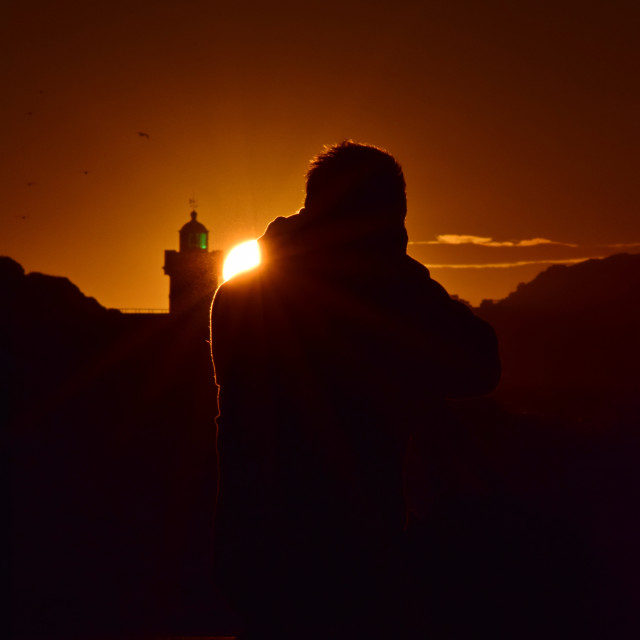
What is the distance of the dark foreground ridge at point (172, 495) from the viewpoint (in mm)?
1558

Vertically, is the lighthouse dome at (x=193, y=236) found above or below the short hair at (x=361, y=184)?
above

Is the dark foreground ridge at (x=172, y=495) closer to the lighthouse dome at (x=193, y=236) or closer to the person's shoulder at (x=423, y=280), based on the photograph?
the person's shoulder at (x=423, y=280)

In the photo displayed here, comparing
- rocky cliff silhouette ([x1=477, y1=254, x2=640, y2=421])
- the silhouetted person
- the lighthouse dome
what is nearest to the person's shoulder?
the silhouetted person

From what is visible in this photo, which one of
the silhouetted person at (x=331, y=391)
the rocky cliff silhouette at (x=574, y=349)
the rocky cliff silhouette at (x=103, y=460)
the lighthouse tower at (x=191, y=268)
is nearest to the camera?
the silhouetted person at (x=331, y=391)

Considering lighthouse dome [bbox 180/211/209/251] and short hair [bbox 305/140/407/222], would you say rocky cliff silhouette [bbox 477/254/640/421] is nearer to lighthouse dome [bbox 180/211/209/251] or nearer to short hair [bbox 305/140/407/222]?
lighthouse dome [bbox 180/211/209/251]

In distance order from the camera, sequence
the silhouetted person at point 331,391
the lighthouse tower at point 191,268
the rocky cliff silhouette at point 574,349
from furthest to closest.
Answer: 1. the rocky cliff silhouette at point 574,349
2. the lighthouse tower at point 191,268
3. the silhouetted person at point 331,391

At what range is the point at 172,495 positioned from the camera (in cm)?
2920

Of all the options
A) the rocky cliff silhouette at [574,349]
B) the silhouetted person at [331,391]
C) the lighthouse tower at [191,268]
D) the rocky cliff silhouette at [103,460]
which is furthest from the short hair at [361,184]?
Answer: the rocky cliff silhouette at [574,349]

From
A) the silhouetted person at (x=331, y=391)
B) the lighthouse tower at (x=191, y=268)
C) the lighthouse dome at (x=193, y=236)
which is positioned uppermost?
the lighthouse dome at (x=193, y=236)

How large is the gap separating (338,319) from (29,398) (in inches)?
1436

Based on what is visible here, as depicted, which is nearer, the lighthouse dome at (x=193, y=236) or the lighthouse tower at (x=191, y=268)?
the lighthouse tower at (x=191, y=268)

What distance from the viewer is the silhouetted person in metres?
1.47

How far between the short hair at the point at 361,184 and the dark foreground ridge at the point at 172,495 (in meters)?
0.61

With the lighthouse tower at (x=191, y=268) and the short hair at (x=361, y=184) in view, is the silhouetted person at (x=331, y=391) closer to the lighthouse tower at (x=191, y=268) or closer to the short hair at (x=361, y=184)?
the short hair at (x=361, y=184)
